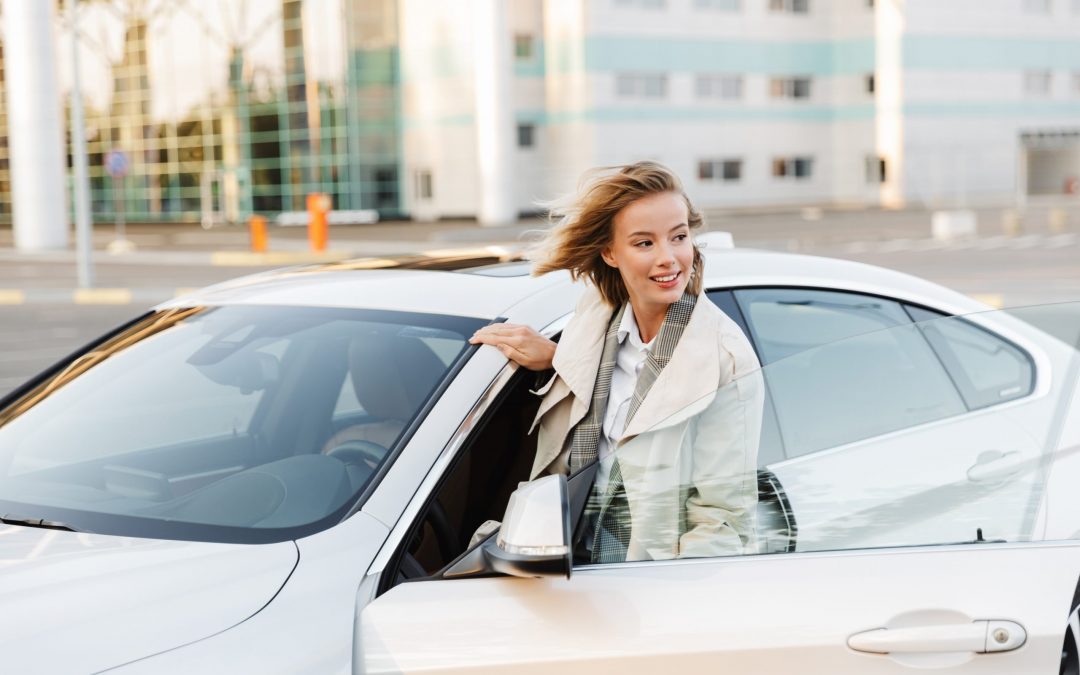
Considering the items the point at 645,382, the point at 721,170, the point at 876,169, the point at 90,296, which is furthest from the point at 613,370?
the point at 876,169

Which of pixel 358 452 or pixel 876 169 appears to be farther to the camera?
pixel 876 169

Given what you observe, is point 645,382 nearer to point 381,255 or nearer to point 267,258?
point 381,255

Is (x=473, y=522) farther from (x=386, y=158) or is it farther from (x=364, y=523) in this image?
(x=386, y=158)

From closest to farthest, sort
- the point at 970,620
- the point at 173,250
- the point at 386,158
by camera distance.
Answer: the point at 970,620, the point at 173,250, the point at 386,158

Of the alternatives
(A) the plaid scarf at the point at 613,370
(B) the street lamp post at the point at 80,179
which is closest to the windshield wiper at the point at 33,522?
(A) the plaid scarf at the point at 613,370

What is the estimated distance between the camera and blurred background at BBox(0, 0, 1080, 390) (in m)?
47.9

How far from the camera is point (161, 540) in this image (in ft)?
7.96

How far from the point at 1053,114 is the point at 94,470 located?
59671 millimetres

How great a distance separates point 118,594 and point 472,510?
2.91 ft

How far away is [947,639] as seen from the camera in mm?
2074

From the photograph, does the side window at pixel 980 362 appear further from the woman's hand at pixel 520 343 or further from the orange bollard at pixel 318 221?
the orange bollard at pixel 318 221

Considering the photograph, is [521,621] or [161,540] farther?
[161,540]

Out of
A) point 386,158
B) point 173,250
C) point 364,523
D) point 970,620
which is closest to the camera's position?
point 970,620

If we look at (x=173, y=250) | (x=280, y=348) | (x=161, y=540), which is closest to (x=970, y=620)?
(x=161, y=540)
